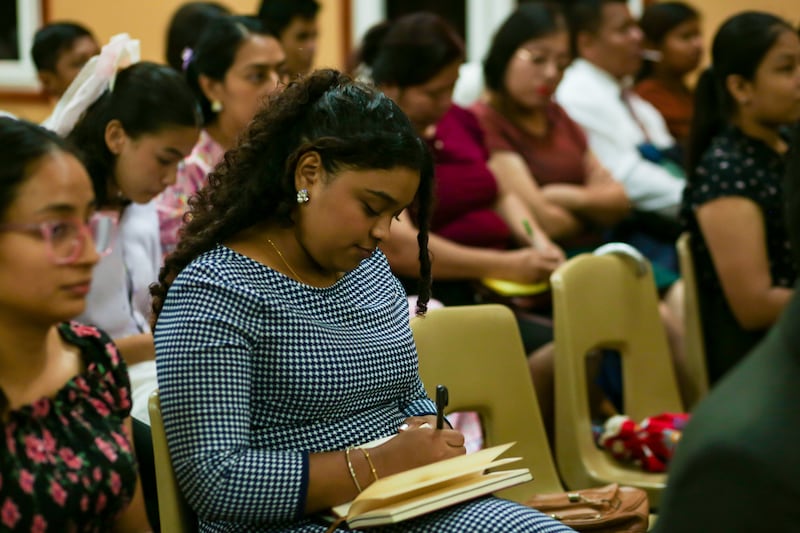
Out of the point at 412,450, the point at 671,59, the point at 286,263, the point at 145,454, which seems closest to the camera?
the point at 412,450

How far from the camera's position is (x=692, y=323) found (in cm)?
336

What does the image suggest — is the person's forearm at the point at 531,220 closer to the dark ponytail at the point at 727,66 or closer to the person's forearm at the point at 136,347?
the dark ponytail at the point at 727,66

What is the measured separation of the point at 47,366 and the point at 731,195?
213 cm

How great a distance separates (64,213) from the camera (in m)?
1.54

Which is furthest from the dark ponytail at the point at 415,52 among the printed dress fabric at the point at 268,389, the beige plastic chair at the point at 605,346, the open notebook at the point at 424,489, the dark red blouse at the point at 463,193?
the open notebook at the point at 424,489

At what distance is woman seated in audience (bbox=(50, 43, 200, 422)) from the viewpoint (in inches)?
108

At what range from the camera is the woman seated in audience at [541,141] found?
3842 mm

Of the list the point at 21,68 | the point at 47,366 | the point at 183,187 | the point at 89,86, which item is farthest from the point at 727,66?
the point at 21,68

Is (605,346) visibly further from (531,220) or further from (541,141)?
(541,141)

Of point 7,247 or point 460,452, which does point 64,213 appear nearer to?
point 7,247

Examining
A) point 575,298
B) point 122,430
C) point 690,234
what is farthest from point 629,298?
point 122,430

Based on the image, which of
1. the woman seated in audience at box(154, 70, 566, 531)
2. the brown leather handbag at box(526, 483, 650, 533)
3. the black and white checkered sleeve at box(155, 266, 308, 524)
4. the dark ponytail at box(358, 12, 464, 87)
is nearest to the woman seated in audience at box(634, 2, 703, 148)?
the dark ponytail at box(358, 12, 464, 87)

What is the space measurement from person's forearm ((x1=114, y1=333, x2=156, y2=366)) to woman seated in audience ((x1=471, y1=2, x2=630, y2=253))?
1539 millimetres

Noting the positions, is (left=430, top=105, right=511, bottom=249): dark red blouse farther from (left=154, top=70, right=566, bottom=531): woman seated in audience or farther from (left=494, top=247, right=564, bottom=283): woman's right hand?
(left=154, top=70, right=566, bottom=531): woman seated in audience
